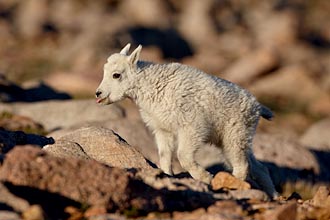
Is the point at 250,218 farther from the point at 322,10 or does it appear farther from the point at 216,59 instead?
the point at 322,10

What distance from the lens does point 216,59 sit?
53.2 m

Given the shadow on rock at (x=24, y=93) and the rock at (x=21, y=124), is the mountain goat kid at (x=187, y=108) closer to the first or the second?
the rock at (x=21, y=124)

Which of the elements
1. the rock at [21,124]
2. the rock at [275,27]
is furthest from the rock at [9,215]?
the rock at [275,27]

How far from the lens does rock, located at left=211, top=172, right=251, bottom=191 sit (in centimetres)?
1176

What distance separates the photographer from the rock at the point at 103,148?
12.9 m

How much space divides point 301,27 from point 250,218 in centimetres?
5664

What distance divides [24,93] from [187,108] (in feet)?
48.0

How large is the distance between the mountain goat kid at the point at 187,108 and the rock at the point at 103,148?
811 mm

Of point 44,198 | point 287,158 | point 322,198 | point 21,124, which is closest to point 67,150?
point 44,198

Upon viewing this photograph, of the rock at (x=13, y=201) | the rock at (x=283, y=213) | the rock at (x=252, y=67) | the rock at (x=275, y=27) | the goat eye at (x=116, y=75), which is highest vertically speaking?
the rock at (x=275, y=27)

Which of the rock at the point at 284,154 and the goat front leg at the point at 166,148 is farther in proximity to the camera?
the rock at the point at 284,154

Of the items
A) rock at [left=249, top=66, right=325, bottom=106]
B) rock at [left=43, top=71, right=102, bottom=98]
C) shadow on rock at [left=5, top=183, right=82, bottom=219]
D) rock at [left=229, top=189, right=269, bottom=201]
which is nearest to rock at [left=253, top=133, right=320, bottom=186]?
rock at [left=229, top=189, right=269, bottom=201]

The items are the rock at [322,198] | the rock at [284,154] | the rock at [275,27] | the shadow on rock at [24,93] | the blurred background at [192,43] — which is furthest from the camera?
the rock at [275,27]

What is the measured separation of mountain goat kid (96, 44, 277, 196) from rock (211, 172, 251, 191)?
59.9 inches
